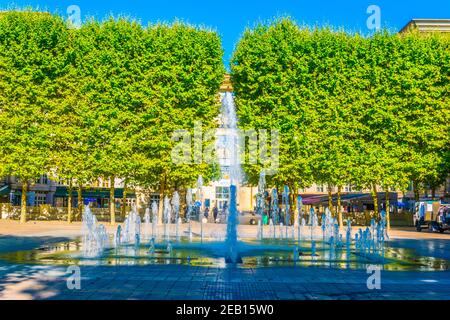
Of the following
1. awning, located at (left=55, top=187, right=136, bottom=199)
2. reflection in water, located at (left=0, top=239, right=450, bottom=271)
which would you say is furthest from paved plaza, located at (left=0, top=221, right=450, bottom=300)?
awning, located at (left=55, top=187, right=136, bottom=199)

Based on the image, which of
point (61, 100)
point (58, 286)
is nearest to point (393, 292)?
point (58, 286)

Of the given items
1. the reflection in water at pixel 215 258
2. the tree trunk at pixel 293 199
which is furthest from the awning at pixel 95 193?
the reflection in water at pixel 215 258

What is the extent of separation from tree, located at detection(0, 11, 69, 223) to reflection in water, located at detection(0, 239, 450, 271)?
19.0 m

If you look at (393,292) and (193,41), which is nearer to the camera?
(393,292)

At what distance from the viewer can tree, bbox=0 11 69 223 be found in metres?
37.1

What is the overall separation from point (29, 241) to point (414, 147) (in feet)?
85.6

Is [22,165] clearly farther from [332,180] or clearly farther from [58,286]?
[58,286]

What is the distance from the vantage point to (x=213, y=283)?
11312 millimetres

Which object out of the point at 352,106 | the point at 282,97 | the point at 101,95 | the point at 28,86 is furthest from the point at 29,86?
the point at 352,106

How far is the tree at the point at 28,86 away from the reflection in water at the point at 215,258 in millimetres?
18956

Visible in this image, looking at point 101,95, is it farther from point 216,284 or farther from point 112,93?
point 216,284

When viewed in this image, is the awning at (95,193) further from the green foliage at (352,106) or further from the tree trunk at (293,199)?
the green foliage at (352,106)

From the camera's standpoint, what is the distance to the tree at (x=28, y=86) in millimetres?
37125

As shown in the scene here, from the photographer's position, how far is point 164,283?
11.2 metres
